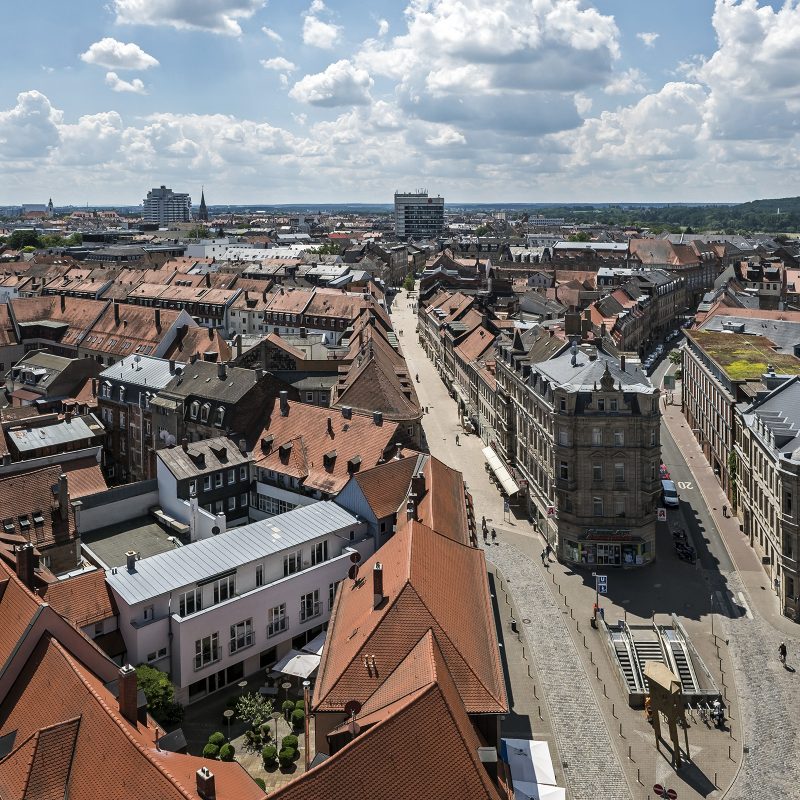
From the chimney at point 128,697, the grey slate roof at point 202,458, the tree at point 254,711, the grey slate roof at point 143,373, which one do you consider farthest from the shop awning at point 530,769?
the grey slate roof at point 143,373

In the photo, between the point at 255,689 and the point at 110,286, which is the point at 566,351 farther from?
the point at 110,286

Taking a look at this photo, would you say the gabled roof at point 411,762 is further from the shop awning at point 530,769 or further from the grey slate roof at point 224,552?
the grey slate roof at point 224,552

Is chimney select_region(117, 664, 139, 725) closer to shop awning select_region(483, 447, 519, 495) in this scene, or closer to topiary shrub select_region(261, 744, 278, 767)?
topiary shrub select_region(261, 744, 278, 767)

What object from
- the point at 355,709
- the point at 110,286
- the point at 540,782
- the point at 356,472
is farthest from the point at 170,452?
the point at 110,286

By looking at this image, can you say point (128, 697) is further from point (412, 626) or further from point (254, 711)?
point (412, 626)

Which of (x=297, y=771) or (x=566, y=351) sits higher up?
(x=566, y=351)

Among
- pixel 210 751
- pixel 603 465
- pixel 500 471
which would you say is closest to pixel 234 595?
pixel 210 751

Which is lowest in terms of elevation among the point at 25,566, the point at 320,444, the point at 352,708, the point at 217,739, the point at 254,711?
the point at 217,739
